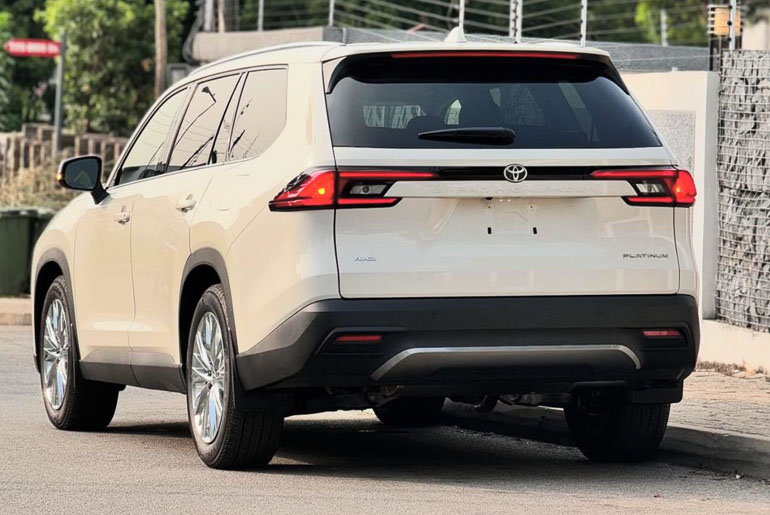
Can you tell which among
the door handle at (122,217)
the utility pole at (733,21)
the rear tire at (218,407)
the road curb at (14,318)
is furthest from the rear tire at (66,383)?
the road curb at (14,318)

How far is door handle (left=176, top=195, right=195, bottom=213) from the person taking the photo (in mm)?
8719

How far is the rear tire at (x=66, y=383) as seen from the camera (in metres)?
10.3

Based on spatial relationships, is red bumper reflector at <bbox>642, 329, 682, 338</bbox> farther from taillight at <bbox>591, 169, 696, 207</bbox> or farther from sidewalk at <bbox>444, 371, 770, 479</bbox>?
sidewalk at <bbox>444, 371, 770, 479</bbox>

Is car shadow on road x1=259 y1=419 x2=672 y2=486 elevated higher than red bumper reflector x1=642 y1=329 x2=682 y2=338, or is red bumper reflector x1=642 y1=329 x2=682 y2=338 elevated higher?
red bumper reflector x1=642 y1=329 x2=682 y2=338

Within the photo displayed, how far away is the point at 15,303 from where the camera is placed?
62.3 feet

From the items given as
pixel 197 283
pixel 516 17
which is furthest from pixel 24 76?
pixel 197 283

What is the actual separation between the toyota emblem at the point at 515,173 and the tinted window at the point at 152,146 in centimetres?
231

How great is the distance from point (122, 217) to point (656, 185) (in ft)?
9.72

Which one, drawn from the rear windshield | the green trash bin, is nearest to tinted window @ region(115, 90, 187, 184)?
the rear windshield

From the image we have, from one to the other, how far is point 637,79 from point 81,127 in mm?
20314

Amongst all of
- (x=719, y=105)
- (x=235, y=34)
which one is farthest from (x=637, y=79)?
(x=235, y=34)

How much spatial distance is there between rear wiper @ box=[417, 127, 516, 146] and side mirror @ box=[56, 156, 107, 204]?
268cm

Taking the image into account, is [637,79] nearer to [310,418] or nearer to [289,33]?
[310,418]

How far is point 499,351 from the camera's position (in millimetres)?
7801
